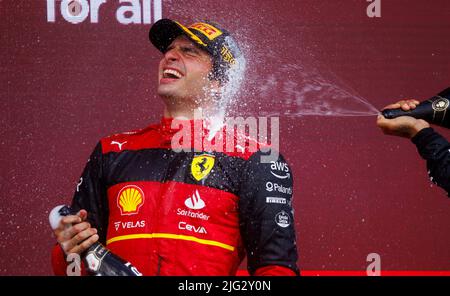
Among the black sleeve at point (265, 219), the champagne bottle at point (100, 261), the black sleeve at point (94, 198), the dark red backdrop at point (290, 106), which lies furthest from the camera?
the dark red backdrop at point (290, 106)

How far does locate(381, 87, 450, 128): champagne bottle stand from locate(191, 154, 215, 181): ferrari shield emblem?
0.45 metres

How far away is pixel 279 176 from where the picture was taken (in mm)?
2100

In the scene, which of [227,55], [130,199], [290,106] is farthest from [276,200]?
[290,106]

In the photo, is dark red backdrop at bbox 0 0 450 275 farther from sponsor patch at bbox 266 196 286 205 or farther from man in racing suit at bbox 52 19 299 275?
sponsor patch at bbox 266 196 286 205

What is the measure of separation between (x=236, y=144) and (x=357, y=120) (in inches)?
31.7

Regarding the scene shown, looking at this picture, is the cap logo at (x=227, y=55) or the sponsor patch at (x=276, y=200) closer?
the sponsor patch at (x=276, y=200)

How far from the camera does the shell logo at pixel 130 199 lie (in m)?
2.06

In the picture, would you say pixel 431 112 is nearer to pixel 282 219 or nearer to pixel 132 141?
pixel 282 219

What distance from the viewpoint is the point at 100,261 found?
1835 millimetres

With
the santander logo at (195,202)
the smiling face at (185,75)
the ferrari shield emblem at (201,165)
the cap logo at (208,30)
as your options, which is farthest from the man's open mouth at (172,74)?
the santander logo at (195,202)

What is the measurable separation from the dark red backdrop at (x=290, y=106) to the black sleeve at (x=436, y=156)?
852 mm

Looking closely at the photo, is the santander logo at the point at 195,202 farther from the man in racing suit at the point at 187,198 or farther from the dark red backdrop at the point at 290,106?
the dark red backdrop at the point at 290,106
